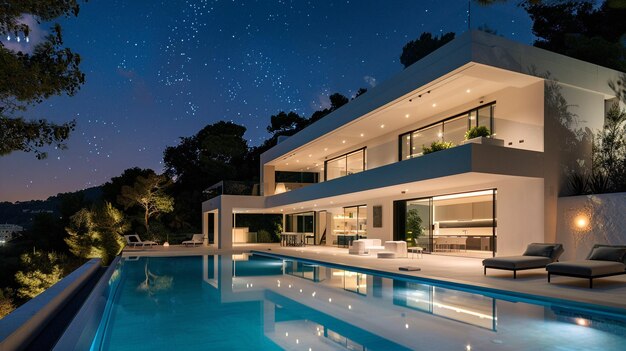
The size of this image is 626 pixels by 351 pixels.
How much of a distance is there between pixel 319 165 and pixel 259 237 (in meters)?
6.26

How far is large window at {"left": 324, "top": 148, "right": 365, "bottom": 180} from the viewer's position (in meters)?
21.5

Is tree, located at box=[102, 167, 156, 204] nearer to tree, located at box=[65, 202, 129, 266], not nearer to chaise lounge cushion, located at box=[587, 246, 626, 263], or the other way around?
tree, located at box=[65, 202, 129, 266]

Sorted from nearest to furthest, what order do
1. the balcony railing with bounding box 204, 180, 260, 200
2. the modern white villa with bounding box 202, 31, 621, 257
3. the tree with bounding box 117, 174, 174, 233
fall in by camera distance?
1. the modern white villa with bounding box 202, 31, 621, 257
2. the balcony railing with bounding box 204, 180, 260, 200
3. the tree with bounding box 117, 174, 174, 233

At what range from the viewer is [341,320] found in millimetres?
6367

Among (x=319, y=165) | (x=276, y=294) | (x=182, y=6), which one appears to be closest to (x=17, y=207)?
(x=182, y=6)

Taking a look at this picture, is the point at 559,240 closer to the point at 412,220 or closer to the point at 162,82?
the point at 412,220

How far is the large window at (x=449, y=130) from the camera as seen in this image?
14.0 meters

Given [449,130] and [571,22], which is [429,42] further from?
[571,22]

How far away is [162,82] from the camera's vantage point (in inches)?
2067

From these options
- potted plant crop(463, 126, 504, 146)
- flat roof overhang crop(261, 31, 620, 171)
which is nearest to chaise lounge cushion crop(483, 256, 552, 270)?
potted plant crop(463, 126, 504, 146)

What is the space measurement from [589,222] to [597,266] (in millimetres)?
3446

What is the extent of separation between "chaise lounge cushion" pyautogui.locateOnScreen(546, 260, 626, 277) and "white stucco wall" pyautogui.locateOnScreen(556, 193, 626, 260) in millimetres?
2391

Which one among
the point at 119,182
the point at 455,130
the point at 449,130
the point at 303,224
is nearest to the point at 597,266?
the point at 455,130

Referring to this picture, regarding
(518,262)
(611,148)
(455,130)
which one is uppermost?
(455,130)
